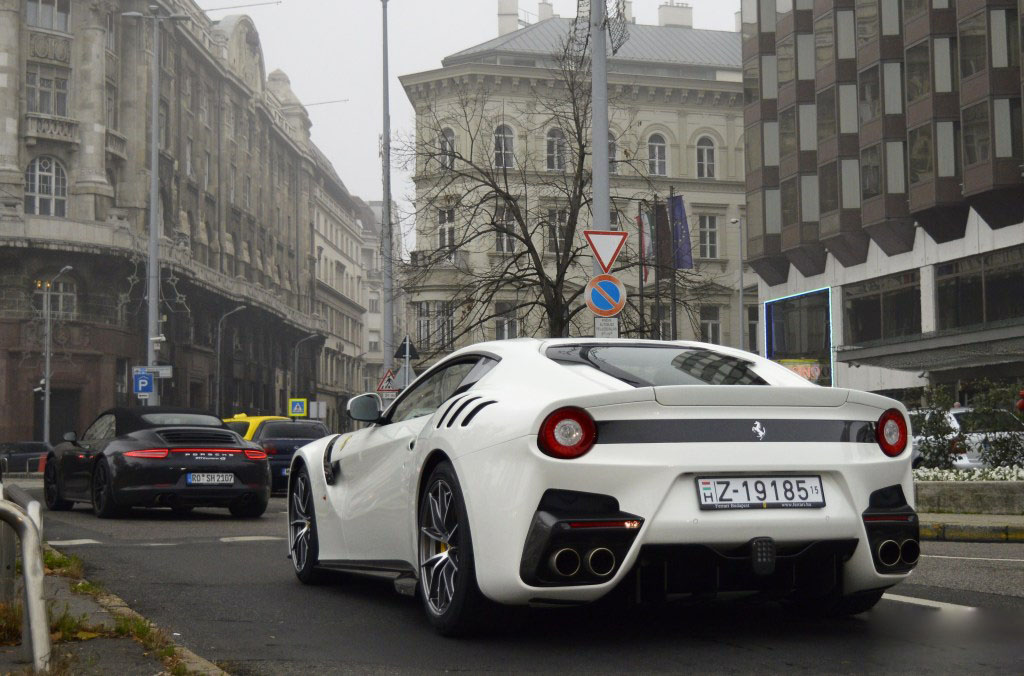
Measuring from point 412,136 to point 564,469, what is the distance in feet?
80.6

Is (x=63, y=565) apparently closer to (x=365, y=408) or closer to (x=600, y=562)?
(x=365, y=408)

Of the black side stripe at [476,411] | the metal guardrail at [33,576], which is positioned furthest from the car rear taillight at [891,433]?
the metal guardrail at [33,576]

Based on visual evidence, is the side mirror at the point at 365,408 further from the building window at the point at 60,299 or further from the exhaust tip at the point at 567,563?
the building window at the point at 60,299

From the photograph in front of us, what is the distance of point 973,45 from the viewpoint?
4119 centimetres

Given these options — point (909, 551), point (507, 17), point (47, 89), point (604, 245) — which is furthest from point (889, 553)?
point (507, 17)

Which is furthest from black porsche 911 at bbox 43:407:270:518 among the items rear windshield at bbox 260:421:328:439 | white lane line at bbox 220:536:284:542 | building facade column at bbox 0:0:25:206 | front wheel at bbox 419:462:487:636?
building facade column at bbox 0:0:25:206

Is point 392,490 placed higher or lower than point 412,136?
lower

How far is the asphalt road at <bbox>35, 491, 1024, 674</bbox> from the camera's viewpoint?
17.9ft

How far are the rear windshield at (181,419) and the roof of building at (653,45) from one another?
56819 millimetres

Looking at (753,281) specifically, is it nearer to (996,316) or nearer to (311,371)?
Result: (996,316)

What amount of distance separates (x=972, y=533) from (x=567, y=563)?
337 inches

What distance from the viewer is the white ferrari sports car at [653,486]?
553 cm

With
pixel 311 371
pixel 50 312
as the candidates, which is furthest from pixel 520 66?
pixel 311 371

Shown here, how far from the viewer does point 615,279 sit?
16.4 metres
